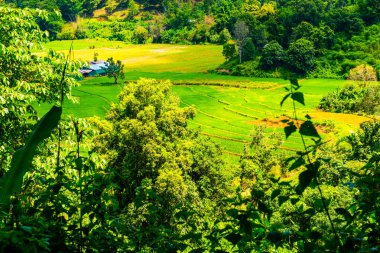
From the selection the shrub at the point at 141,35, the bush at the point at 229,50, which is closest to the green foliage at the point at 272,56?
the bush at the point at 229,50

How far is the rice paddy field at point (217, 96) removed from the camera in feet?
160

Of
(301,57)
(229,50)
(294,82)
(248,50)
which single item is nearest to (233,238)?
(294,82)

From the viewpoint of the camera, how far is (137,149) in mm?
21219

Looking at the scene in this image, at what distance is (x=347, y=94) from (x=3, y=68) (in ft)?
190

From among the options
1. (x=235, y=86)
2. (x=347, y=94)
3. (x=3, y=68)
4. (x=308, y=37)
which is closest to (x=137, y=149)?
(x=3, y=68)

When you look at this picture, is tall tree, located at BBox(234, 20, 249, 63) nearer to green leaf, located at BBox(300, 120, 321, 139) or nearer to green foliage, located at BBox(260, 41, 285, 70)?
green foliage, located at BBox(260, 41, 285, 70)

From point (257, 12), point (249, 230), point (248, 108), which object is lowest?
point (248, 108)

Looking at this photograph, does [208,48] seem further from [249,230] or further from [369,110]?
[249,230]

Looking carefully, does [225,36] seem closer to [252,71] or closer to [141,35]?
[252,71]

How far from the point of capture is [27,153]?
319 cm

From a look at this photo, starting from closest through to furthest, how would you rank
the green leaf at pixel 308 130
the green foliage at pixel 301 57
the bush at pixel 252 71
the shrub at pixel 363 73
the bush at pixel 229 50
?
the green leaf at pixel 308 130 → the shrub at pixel 363 73 → the green foliage at pixel 301 57 → the bush at pixel 252 71 → the bush at pixel 229 50

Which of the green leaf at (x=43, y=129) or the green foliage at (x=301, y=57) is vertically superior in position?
the green leaf at (x=43, y=129)

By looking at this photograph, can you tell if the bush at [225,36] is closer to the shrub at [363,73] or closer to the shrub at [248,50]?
the shrub at [248,50]

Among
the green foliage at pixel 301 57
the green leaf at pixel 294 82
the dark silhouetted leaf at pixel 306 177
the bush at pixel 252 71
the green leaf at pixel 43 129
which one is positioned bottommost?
the bush at pixel 252 71
